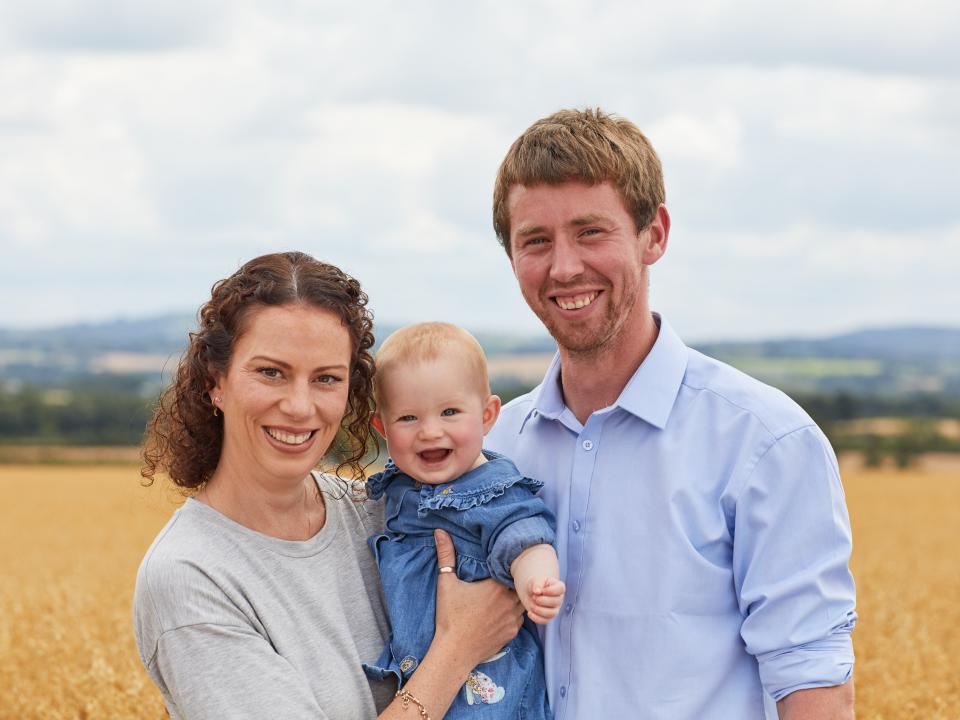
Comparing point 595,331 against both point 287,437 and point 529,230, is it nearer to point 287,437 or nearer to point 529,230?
point 529,230

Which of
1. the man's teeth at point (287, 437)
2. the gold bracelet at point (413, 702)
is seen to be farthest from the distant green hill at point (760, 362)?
the gold bracelet at point (413, 702)

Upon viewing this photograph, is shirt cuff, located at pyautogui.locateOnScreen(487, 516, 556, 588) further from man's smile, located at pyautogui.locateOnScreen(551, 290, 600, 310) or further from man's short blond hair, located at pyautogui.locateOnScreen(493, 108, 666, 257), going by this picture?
man's short blond hair, located at pyautogui.locateOnScreen(493, 108, 666, 257)

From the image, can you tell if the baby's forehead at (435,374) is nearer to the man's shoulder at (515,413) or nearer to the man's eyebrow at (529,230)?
the man's shoulder at (515,413)

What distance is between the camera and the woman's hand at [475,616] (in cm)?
336

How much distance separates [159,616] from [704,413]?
5.70ft

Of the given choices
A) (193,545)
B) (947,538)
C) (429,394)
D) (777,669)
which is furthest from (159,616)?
(947,538)

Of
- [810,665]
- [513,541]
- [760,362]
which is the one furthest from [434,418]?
[760,362]

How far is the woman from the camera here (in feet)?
9.91

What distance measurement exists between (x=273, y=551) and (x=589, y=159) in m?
1.57

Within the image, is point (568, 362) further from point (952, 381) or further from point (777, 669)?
point (952, 381)

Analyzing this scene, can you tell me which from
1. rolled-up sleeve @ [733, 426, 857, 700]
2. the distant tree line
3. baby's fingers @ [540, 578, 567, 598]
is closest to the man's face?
rolled-up sleeve @ [733, 426, 857, 700]

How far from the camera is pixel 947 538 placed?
21.1 m

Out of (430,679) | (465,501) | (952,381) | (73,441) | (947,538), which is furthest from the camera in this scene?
(952,381)

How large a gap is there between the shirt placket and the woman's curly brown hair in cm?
75
